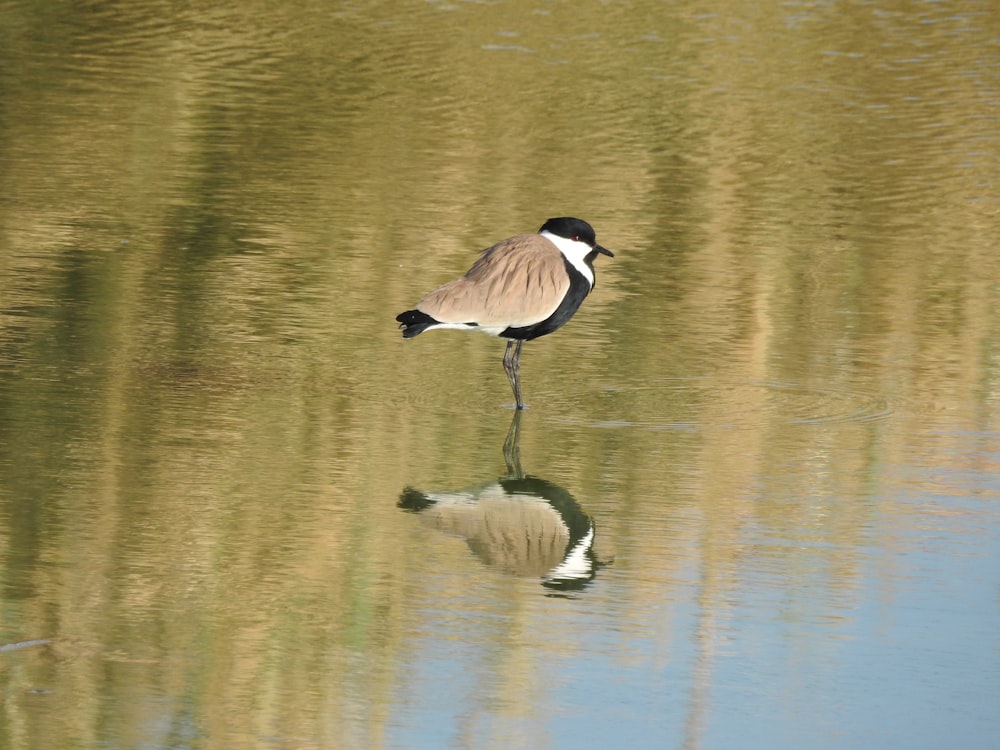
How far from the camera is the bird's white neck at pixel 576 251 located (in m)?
8.72

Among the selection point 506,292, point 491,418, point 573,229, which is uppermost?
point 573,229

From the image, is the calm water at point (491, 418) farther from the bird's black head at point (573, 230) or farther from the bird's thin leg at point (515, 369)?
the bird's black head at point (573, 230)

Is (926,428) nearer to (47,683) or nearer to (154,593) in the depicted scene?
(154,593)

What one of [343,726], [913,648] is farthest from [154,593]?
[913,648]

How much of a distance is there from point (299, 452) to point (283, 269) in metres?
3.49

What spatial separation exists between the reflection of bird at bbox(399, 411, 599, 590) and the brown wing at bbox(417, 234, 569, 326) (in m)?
1.12

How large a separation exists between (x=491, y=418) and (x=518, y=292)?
0.62 metres

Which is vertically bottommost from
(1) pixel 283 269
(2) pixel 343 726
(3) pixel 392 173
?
(2) pixel 343 726

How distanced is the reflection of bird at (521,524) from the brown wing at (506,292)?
112cm

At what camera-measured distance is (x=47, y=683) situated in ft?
16.7

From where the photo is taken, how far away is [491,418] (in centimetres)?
817

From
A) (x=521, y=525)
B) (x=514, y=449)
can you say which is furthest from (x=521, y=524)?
(x=514, y=449)

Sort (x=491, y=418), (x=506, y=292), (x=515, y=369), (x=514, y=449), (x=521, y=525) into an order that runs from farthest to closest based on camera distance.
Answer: (x=515, y=369)
(x=506, y=292)
(x=491, y=418)
(x=514, y=449)
(x=521, y=525)

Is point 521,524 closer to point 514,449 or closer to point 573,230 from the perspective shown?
point 514,449
